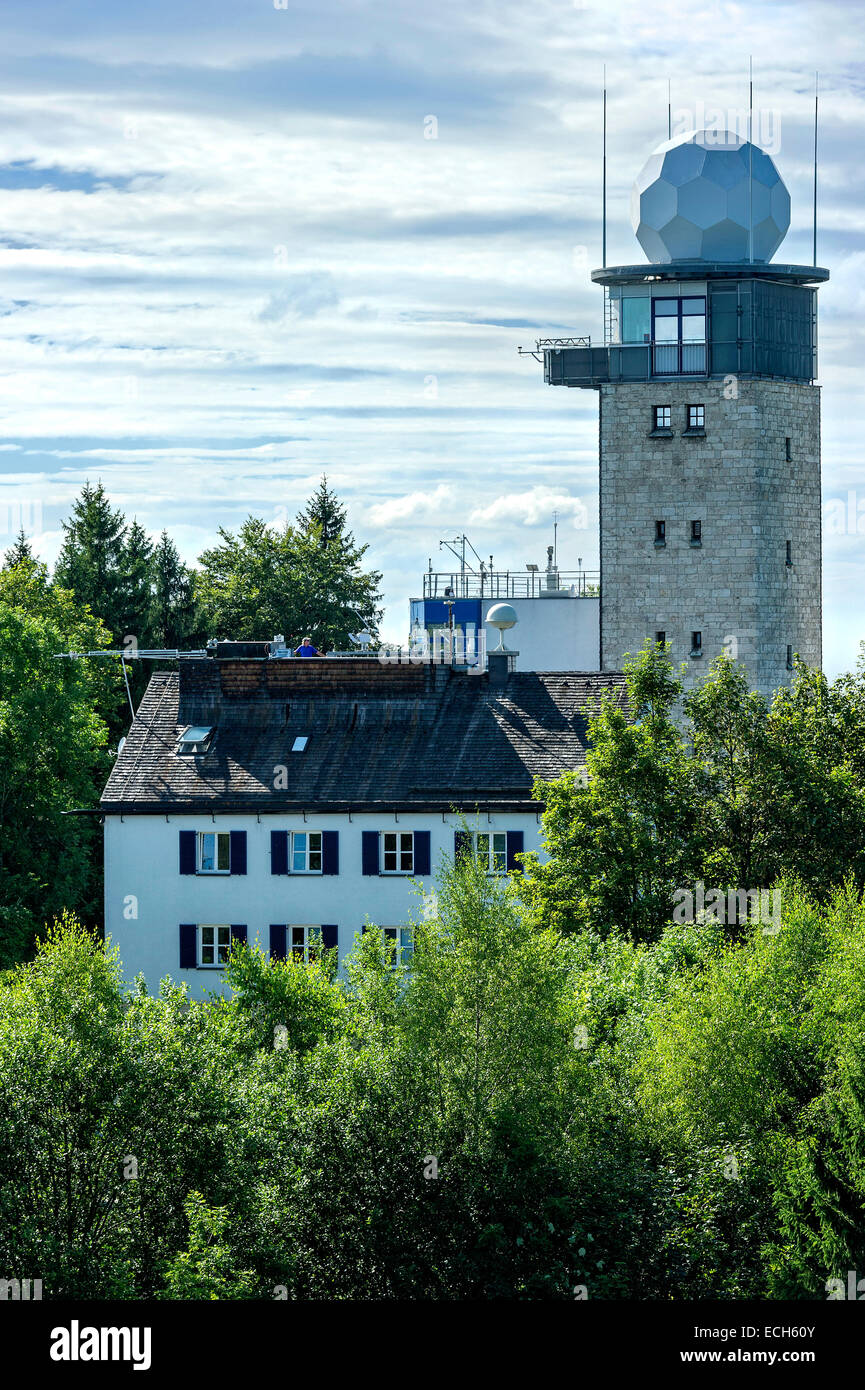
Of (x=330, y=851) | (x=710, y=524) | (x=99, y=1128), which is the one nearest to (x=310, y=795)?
(x=330, y=851)

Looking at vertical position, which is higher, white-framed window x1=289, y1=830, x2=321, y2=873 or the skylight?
the skylight

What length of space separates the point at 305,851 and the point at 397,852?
7.79 ft

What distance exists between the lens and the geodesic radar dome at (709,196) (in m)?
68.3

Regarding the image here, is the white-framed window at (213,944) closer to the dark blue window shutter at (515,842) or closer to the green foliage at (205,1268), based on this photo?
the dark blue window shutter at (515,842)

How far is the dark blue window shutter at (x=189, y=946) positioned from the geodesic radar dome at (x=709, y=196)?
33315 mm

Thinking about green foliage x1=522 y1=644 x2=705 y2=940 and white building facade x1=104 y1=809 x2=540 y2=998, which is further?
white building facade x1=104 y1=809 x2=540 y2=998

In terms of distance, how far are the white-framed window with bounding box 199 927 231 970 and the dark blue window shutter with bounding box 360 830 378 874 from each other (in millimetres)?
3839

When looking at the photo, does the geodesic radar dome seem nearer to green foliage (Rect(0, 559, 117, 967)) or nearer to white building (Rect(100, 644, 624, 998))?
white building (Rect(100, 644, 624, 998))

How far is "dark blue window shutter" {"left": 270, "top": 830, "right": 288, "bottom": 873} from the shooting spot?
159 ft

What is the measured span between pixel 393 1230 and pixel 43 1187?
16.9ft

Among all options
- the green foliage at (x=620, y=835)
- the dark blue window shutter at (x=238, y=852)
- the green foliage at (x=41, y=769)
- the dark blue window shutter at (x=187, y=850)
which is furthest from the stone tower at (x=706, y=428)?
the green foliage at (x=620, y=835)

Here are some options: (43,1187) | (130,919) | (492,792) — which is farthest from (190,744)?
(43,1187)

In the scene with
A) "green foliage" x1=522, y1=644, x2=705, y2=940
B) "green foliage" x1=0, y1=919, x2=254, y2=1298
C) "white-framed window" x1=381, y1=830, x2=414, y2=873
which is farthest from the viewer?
"white-framed window" x1=381, y1=830, x2=414, y2=873

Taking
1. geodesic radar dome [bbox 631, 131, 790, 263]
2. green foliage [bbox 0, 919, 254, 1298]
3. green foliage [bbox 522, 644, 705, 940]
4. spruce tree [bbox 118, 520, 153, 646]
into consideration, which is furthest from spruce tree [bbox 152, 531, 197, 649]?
green foliage [bbox 0, 919, 254, 1298]
